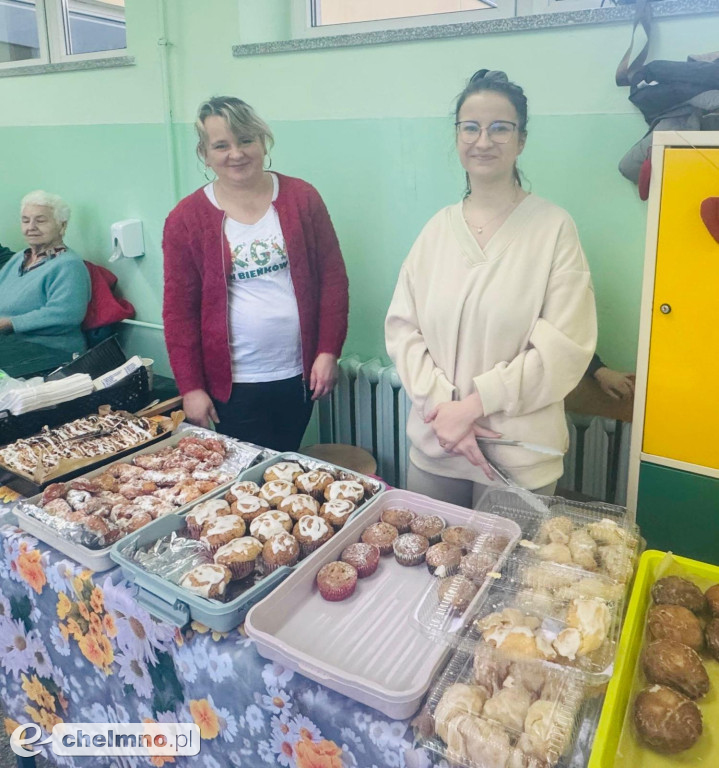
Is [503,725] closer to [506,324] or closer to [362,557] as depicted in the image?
[362,557]

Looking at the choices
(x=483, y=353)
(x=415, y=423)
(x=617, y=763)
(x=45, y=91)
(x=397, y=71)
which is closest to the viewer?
(x=617, y=763)

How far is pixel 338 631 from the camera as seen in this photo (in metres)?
1.05

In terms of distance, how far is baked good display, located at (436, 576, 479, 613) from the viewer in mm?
1008

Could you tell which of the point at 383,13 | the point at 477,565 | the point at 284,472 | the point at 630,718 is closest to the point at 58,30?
the point at 383,13

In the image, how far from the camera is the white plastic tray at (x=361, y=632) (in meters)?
0.90

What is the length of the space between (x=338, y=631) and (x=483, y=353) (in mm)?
639

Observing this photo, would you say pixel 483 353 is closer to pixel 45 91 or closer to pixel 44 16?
pixel 45 91

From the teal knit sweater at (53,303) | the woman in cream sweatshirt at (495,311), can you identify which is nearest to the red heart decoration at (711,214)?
the woman in cream sweatshirt at (495,311)

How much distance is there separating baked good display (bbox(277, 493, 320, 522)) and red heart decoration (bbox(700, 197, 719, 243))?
0.94 m

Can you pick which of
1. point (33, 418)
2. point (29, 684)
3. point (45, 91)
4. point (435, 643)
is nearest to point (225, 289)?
point (33, 418)

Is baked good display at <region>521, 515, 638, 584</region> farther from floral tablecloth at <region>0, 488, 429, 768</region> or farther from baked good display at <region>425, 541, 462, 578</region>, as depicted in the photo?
floral tablecloth at <region>0, 488, 429, 768</region>

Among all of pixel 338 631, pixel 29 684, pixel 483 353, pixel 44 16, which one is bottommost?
pixel 29 684

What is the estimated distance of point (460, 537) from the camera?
1190mm

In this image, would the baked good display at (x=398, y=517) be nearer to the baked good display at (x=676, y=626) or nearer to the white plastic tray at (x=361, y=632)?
the white plastic tray at (x=361, y=632)
